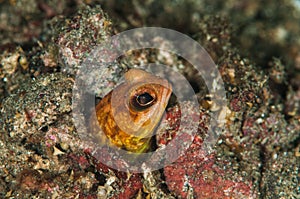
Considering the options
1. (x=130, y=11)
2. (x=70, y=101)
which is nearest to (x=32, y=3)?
(x=130, y=11)

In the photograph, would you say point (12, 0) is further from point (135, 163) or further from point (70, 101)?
point (135, 163)

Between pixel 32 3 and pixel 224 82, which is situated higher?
pixel 32 3

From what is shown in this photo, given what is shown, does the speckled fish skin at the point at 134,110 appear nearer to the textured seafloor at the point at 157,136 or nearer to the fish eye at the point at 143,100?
the fish eye at the point at 143,100

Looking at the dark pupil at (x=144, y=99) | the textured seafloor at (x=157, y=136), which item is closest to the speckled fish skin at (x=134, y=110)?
the dark pupil at (x=144, y=99)

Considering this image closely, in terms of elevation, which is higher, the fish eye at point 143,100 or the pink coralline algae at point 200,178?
the fish eye at point 143,100

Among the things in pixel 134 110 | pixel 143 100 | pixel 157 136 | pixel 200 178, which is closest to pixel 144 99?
pixel 143 100

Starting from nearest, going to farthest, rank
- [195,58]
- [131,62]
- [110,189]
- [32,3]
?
[110,189], [131,62], [195,58], [32,3]
